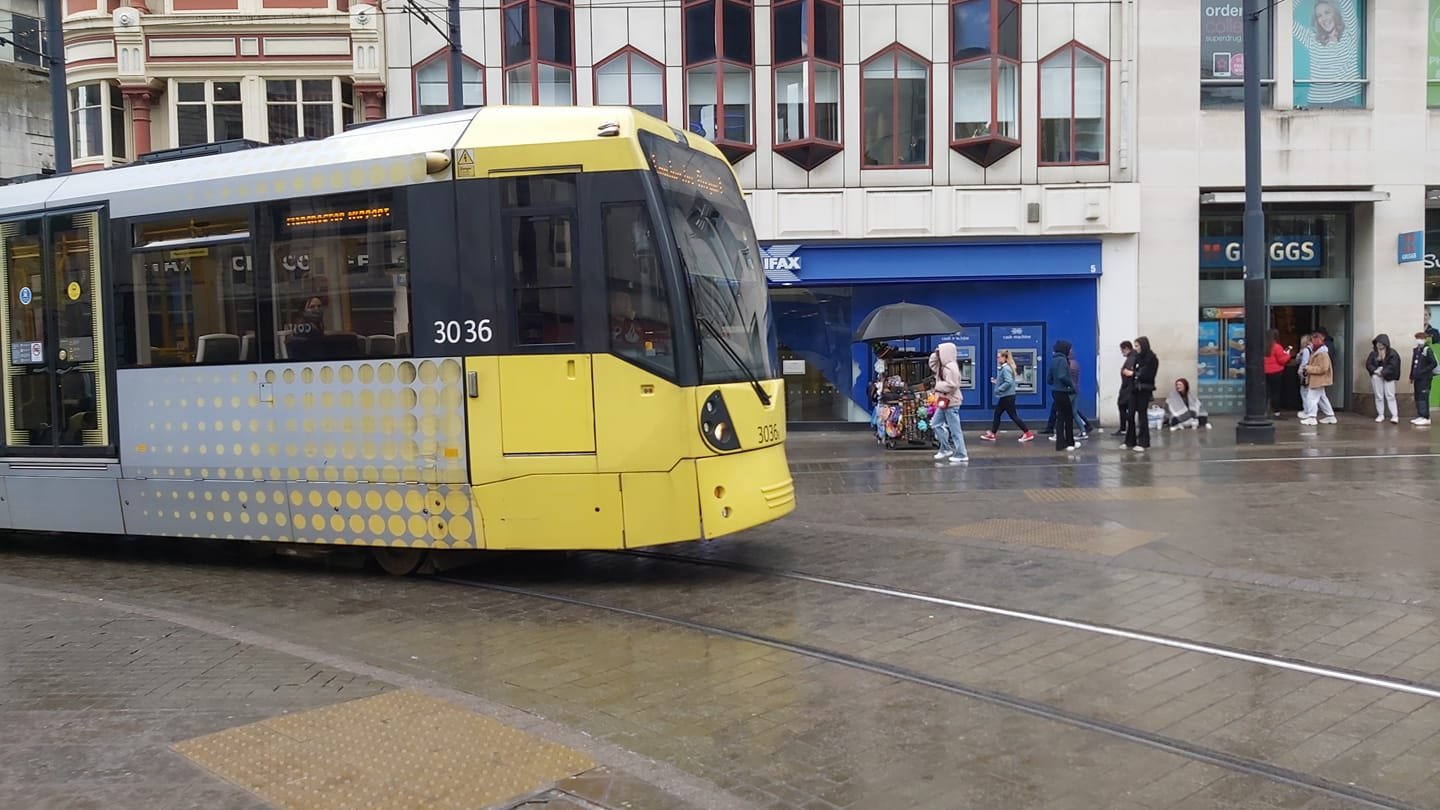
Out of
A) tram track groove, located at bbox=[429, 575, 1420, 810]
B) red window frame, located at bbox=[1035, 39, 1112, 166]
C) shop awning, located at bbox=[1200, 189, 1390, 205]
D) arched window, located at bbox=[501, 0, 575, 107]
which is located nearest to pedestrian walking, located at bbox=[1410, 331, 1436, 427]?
shop awning, located at bbox=[1200, 189, 1390, 205]

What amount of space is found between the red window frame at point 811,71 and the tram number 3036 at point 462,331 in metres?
15.0

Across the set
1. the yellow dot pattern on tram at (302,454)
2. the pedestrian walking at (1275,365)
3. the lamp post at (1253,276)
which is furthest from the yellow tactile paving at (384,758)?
the pedestrian walking at (1275,365)

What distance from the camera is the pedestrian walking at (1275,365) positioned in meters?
21.5

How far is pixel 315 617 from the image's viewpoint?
7.42 metres

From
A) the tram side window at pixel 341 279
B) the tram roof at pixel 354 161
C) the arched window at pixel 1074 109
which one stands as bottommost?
the tram side window at pixel 341 279

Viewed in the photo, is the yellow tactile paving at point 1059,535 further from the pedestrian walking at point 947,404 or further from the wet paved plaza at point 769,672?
the pedestrian walking at point 947,404

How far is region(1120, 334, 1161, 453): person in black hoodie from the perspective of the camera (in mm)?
16547

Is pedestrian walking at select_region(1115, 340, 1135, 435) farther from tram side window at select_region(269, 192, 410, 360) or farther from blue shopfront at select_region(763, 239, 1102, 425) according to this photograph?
tram side window at select_region(269, 192, 410, 360)

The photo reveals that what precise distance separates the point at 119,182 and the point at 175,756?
6036mm

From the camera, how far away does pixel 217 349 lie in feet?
28.2

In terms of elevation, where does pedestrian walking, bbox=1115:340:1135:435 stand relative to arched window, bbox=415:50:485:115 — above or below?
below

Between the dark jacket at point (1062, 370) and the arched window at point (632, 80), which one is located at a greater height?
the arched window at point (632, 80)

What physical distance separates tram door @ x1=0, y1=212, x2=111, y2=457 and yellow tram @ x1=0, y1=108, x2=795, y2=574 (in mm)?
38

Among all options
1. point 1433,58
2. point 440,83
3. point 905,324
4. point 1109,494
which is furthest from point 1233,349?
point 440,83
